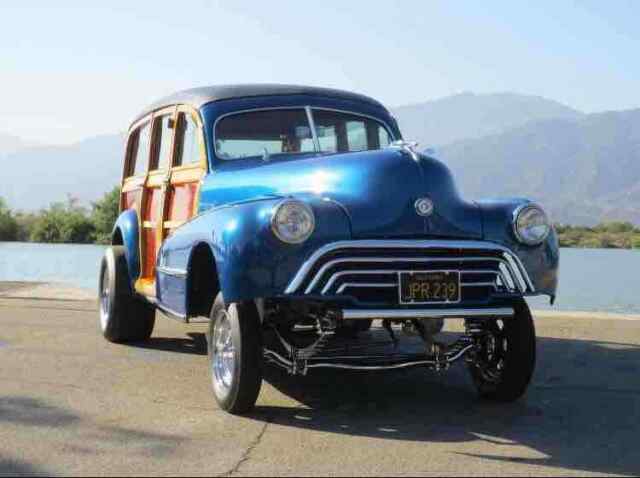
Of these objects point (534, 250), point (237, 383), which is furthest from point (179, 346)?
point (534, 250)

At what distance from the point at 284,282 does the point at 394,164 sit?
986mm

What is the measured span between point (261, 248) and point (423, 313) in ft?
3.19

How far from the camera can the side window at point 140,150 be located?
8301mm

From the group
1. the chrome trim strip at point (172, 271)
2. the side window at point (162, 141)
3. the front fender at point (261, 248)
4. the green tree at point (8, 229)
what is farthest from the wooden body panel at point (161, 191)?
the green tree at point (8, 229)

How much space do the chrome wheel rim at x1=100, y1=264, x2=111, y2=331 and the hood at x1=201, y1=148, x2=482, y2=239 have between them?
10.7ft

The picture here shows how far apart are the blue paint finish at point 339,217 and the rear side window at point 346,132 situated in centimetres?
100

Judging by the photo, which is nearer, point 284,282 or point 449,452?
point 449,452

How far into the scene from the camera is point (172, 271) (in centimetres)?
638

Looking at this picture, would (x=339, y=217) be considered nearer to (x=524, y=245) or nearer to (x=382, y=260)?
(x=382, y=260)

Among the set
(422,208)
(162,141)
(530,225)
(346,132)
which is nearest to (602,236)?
(346,132)

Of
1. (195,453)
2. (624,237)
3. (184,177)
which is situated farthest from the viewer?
(624,237)

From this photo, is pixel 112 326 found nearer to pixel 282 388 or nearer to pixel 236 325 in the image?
pixel 282 388

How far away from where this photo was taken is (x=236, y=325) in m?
5.11

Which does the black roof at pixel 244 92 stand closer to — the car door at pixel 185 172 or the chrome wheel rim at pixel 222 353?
the car door at pixel 185 172
